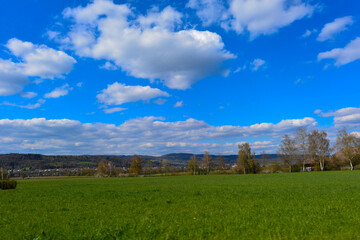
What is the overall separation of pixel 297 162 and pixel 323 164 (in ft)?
31.3

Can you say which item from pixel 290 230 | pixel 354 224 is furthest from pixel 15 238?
pixel 354 224

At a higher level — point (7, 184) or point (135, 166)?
point (7, 184)

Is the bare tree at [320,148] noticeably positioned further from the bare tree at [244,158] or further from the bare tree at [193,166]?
the bare tree at [193,166]

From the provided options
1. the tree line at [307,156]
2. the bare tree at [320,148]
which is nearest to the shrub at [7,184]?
the tree line at [307,156]

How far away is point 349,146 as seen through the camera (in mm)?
94750

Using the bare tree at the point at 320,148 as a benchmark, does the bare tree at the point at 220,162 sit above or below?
below

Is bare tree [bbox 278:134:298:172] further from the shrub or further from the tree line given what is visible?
the shrub

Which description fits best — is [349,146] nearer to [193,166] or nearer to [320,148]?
[320,148]

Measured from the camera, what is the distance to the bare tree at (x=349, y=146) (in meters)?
93.2

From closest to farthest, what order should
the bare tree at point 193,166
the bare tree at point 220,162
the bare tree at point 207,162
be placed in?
the bare tree at point 193,166 → the bare tree at point 207,162 → the bare tree at point 220,162

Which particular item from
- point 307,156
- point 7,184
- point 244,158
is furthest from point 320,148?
point 7,184

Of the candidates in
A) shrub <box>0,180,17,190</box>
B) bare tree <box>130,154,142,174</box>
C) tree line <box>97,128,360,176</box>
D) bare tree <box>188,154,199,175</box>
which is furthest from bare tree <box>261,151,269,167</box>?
shrub <box>0,180,17,190</box>

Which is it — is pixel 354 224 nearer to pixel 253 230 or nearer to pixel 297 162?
pixel 253 230

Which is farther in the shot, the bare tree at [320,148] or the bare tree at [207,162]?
the bare tree at [207,162]
